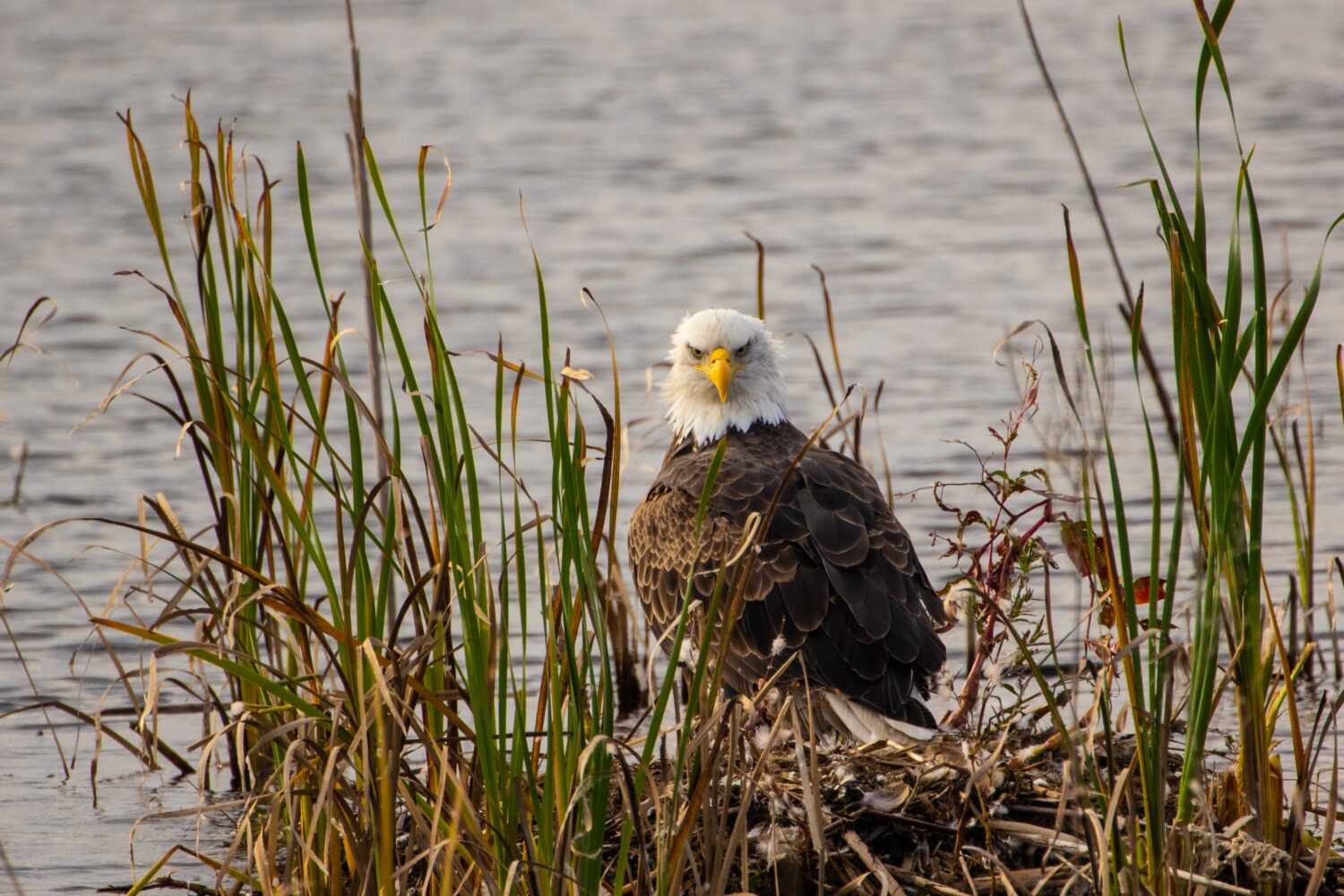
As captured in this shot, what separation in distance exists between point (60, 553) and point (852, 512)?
414 centimetres

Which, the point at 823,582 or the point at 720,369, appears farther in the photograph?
the point at 720,369

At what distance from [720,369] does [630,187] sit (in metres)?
9.66

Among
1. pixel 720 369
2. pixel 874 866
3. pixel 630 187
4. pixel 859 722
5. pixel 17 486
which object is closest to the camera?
pixel 874 866

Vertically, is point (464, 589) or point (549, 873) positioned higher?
point (464, 589)

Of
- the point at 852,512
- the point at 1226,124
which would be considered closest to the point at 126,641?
the point at 852,512

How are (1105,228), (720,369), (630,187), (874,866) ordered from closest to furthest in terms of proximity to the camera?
(1105,228) < (874,866) < (720,369) < (630,187)

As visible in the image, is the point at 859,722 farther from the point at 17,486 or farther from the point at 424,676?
the point at 17,486

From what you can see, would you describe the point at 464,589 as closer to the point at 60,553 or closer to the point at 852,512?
the point at 852,512

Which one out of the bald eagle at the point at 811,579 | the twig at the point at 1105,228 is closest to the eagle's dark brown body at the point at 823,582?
the bald eagle at the point at 811,579

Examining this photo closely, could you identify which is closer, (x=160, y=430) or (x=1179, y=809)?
(x=1179, y=809)

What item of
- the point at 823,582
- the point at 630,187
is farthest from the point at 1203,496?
the point at 630,187

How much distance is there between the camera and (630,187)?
15.2 metres

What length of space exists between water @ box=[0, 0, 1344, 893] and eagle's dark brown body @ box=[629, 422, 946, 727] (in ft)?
1.09

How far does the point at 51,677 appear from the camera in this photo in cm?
647
